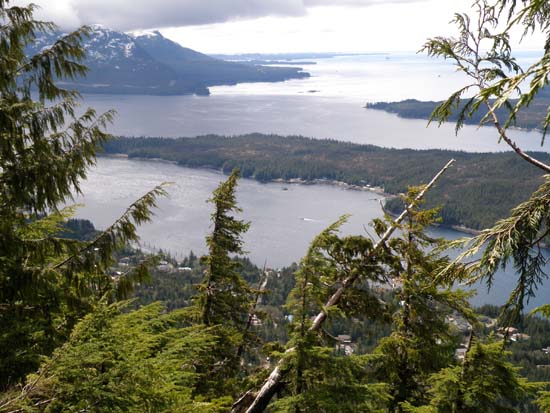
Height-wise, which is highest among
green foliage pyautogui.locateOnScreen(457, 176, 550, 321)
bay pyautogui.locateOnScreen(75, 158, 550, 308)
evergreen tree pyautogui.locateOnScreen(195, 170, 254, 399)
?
green foliage pyautogui.locateOnScreen(457, 176, 550, 321)

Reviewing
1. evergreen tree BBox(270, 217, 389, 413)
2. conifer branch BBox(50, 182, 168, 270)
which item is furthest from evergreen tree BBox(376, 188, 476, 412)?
conifer branch BBox(50, 182, 168, 270)

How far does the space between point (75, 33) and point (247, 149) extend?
494 feet

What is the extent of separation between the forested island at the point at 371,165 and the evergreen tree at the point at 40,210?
9455 cm

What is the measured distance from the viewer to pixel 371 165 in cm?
13838

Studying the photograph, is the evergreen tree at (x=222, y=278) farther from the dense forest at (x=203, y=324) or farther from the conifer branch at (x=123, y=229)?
the conifer branch at (x=123, y=229)

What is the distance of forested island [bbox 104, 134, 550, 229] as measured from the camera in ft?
360

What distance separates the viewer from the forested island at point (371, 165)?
360 ft

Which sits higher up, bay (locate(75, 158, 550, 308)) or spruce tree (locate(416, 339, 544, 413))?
spruce tree (locate(416, 339, 544, 413))

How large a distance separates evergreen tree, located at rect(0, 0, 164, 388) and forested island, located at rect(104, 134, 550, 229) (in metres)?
94.5

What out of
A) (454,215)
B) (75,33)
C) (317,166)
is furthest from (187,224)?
(75,33)

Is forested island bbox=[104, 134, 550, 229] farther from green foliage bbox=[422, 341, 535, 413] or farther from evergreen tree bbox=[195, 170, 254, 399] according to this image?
green foliage bbox=[422, 341, 535, 413]

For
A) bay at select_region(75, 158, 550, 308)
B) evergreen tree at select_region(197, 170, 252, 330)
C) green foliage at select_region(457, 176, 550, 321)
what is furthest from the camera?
bay at select_region(75, 158, 550, 308)

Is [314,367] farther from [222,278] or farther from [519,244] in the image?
[222,278]

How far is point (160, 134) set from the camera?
185000 mm
